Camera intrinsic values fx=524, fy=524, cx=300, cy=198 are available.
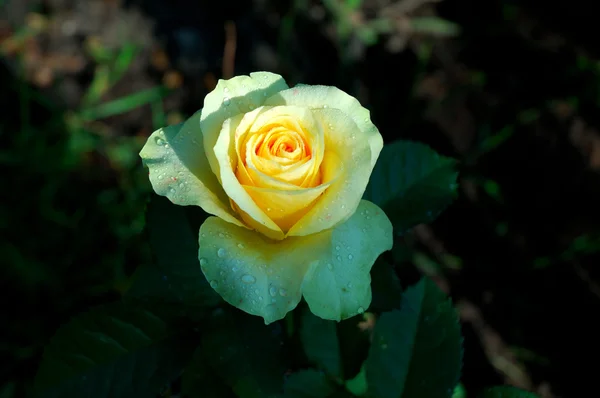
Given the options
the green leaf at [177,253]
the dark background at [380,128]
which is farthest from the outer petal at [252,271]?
the dark background at [380,128]

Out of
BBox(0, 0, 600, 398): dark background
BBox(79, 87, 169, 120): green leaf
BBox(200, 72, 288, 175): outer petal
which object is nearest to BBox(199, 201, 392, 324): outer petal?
BBox(200, 72, 288, 175): outer petal

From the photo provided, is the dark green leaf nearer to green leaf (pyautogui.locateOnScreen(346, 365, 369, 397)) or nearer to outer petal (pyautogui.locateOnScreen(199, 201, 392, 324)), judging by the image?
outer petal (pyautogui.locateOnScreen(199, 201, 392, 324))

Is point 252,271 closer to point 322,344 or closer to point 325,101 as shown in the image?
point 325,101

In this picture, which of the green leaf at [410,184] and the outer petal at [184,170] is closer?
the outer petal at [184,170]

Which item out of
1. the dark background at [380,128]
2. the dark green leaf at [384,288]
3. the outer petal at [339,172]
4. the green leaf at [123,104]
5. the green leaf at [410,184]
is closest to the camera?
the outer petal at [339,172]

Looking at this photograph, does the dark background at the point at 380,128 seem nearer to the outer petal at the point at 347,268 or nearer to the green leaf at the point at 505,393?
the green leaf at the point at 505,393

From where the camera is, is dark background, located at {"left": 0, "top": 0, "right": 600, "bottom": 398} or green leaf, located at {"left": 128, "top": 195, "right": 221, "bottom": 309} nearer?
green leaf, located at {"left": 128, "top": 195, "right": 221, "bottom": 309}
